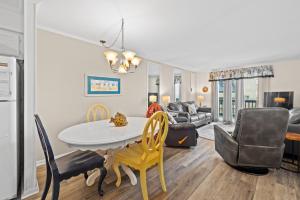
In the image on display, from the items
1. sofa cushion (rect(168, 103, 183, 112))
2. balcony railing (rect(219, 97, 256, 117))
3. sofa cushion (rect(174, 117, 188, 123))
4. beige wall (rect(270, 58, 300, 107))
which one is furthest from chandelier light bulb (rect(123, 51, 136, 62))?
balcony railing (rect(219, 97, 256, 117))

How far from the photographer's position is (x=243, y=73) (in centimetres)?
559

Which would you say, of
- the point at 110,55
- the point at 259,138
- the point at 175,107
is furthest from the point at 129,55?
the point at 175,107

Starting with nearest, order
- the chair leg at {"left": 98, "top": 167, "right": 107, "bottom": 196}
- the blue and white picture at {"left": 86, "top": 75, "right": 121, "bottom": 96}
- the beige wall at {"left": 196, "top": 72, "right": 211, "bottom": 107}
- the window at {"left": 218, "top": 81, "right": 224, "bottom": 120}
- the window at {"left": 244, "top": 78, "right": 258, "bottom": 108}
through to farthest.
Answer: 1. the chair leg at {"left": 98, "top": 167, "right": 107, "bottom": 196}
2. the blue and white picture at {"left": 86, "top": 75, "right": 121, "bottom": 96}
3. the window at {"left": 244, "top": 78, "right": 258, "bottom": 108}
4. the window at {"left": 218, "top": 81, "right": 224, "bottom": 120}
5. the beige wall at {"left": 196, "top": 72, "right": 211, "bottom": 107}

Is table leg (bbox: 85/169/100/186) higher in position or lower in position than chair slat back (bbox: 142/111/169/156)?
lower

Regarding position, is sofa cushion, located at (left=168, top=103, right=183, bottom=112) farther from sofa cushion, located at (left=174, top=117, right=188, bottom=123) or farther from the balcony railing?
the balcony railing

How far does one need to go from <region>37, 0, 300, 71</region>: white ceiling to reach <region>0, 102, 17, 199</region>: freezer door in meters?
1.41

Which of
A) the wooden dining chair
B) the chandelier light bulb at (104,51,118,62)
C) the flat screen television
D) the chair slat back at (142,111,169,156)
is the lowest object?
the wooden dining chair

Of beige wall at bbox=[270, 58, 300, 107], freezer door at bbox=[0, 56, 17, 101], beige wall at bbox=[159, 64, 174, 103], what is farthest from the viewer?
beige wall at bbox=[159, 64, 174, 103]

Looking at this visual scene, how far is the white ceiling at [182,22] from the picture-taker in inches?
73.8

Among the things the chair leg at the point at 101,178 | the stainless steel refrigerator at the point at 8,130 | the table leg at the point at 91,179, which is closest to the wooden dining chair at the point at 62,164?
the chair leg at the point at 101,178

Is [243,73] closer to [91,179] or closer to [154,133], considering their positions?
[154,133]

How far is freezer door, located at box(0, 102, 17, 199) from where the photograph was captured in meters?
1.51

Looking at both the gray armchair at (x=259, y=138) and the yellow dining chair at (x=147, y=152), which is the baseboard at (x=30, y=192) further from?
the gray armchair at (x=259, y=138)

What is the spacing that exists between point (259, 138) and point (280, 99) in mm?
3541
